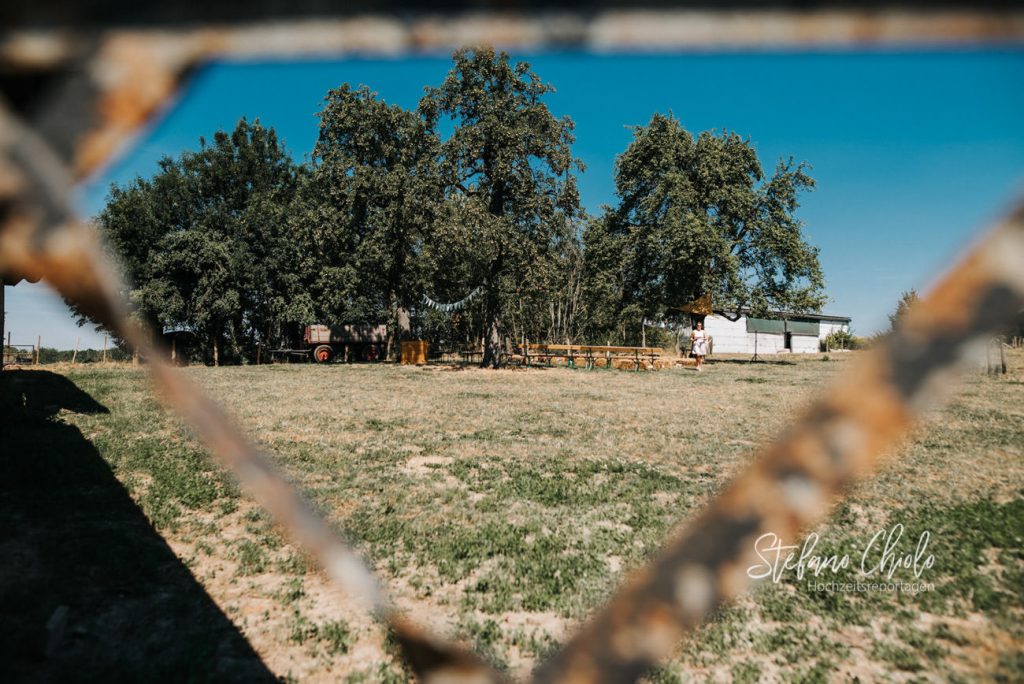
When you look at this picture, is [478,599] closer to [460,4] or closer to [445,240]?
[460,4]

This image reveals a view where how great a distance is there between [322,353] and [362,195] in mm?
11305

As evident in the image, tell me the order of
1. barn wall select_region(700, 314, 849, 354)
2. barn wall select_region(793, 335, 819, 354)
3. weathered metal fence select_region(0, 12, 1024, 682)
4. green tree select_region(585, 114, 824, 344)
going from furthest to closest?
barn wall select_region(793, 335, 819, 354) → barn wall select_region(700, 314, 849, 354) → green tree select_region(585, 114, 824, 344) → weathered metal fence select_region(0, 12, 1024, 682)

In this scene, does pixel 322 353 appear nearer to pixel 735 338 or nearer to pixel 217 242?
pixel 217 242

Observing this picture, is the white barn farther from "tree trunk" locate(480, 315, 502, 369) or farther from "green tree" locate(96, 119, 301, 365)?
"green tree" locate(96, 119, 301, 365)

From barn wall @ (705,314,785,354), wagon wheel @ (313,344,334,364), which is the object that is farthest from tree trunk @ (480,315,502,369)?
barn wall @ (705,314,785,354)

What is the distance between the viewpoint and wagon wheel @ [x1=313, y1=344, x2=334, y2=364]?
37000 mm

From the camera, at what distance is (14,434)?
855 cm

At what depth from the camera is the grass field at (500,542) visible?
127 inches

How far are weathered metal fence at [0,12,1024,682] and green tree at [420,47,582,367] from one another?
23.8 metres
